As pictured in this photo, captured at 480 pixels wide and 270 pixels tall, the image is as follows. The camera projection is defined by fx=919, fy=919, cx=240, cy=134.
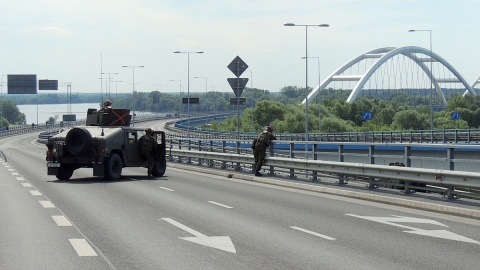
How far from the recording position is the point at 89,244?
40.4 feet

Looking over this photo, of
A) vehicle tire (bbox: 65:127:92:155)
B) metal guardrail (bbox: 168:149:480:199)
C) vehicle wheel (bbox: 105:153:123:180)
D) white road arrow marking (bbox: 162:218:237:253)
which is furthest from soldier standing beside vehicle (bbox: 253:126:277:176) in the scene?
white road arrow marking (bbox: 162:218:237:253)

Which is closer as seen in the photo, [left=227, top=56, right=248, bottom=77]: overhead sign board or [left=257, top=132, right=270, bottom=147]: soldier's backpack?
[left=257, top=132, right=270, bottom=147]: soldier's backpack

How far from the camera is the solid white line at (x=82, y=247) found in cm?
1141

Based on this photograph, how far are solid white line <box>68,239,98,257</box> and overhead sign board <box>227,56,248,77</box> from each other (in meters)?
20.7

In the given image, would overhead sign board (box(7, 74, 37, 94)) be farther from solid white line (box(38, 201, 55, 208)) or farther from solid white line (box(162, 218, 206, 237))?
solid white line (box(162, 218, 206, 237))

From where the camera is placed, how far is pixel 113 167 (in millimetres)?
28406

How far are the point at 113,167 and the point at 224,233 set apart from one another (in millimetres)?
15179

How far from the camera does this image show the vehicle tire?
1097 inches

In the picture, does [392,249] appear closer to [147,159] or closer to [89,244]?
[89,244]

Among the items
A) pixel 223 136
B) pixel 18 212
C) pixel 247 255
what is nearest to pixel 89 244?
pixel 247 255

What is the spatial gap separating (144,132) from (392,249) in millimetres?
19661

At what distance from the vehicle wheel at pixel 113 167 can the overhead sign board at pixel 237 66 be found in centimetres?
640

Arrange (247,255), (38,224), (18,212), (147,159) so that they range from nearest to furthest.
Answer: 1. (247,255)
2. (38,224)
3. (18,212)
4. (147,159)

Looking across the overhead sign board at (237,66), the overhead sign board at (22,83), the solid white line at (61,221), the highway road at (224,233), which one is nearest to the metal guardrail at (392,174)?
the highway road at (224,233)
